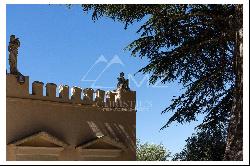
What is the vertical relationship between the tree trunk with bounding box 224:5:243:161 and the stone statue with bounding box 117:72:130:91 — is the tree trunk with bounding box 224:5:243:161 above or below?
below

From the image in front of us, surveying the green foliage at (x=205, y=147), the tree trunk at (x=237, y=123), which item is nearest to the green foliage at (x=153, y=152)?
the green foliage at (x=205, y=147)

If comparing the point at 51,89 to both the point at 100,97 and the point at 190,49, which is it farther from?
the point at 190,49

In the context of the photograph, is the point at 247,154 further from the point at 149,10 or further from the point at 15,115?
the point at 15,115

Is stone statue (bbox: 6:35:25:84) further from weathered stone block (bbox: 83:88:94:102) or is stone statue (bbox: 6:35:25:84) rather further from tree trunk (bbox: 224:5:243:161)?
tree trunk (bbox: 224:5:243:161)

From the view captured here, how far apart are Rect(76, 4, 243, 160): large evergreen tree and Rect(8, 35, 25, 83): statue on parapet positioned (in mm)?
1730

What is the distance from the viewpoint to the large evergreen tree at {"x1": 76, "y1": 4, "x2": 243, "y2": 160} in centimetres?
1078

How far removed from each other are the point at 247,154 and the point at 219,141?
5947mm

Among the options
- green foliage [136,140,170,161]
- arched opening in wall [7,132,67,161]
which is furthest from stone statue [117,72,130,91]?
green foliage [136,140,170,161]

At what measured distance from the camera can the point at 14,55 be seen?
36.1ft

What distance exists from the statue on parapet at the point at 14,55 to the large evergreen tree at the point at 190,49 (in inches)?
68.1

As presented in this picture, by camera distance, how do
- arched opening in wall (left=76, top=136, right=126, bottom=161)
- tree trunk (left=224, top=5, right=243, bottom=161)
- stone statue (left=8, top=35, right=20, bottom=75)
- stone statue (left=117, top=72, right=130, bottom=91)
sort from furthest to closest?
stone statue (left=117, top=72, right=130, bottom=91) < arched opening in wall (left=76, top=136, right=126, bottom=161) < stone statue (left=8, top=35, right=20, bottom=75) < tree trunk (left=224, top=5, right=243, bottom=161)
